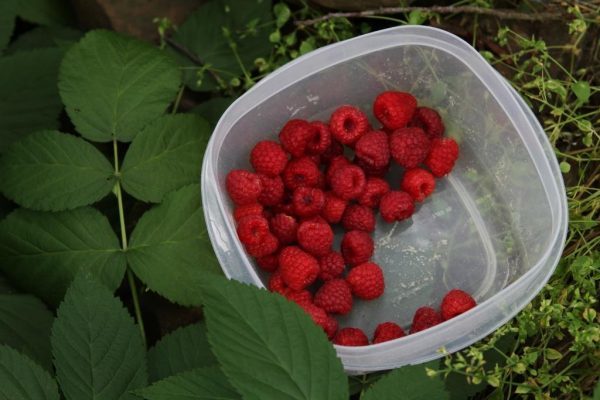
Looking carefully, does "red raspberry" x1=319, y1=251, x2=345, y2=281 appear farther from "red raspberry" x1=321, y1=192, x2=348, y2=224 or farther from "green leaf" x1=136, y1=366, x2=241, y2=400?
"green leaf" x1=136, y1=366, x2=241, y2=400

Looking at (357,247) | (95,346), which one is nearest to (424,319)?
(357,247)

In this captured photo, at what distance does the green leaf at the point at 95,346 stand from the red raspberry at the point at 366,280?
0.39m

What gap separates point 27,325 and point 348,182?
556 mm

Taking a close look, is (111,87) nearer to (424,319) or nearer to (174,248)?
(174,248)

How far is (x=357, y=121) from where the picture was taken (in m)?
1.37

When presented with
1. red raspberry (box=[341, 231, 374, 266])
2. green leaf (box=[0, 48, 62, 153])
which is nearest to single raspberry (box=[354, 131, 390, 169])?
red raspberry (box=[341, 231, 374, 266])

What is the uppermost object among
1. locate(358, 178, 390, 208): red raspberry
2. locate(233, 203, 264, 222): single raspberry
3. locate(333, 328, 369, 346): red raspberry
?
locate(233, 203, 264, 222): single raspberry

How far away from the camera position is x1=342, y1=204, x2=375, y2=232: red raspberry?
4.49 feet

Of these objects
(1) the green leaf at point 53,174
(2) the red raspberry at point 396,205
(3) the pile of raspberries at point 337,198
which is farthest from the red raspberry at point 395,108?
(1) the green leaf at point 53,174

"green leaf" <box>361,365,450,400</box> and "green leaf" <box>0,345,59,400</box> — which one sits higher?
"green leaf" <box>0,345,59,400</box>

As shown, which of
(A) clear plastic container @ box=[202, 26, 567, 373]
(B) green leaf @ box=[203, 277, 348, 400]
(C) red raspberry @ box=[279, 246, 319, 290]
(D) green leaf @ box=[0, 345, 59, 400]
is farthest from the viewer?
(C) red raspberry @ box=[279, 246, 319, 290]

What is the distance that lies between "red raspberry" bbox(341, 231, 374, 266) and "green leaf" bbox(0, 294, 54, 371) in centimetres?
49

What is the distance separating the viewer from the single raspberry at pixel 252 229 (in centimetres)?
129

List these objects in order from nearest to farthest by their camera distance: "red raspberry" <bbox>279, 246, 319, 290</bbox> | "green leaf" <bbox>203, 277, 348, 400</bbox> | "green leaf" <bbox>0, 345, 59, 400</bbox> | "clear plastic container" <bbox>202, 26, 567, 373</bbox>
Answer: "green leaf" <bbox>203, 277, 348, 400</bbox>
"green leaf" <bbox>0, 345, 59, 400</bbox>
"clear plastic container" <bbox>202, 26, 567, 373</bbox>
"red raspberry" <bbox>279, 246, 319, 290</bbox>
